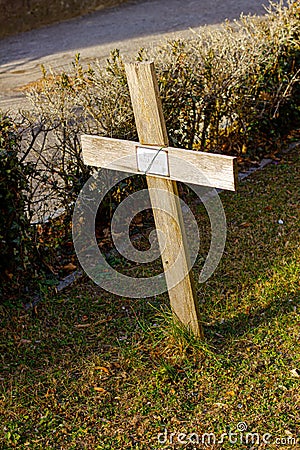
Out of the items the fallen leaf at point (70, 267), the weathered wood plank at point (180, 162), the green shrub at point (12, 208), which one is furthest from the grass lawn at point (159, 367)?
the weathered wood plank at point (180, 162)

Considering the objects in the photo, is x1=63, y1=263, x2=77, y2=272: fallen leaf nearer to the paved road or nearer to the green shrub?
the green shrub

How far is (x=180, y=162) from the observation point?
10.2ft

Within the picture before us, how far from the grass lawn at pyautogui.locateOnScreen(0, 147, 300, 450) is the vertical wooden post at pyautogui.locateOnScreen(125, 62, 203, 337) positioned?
0.52 feet

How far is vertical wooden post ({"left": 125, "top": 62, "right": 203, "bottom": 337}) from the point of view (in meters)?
3.09

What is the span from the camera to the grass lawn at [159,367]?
325cm

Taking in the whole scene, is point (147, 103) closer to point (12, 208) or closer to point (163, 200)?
point (163, 200)

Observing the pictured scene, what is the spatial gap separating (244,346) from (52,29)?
1132 cm

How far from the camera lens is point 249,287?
14.1 feet

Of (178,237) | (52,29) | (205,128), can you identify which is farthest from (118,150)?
(52,29)

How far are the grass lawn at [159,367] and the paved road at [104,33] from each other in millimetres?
4680

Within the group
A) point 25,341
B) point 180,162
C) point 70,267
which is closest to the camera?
point 180,162

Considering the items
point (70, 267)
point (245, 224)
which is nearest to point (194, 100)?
point (245, 224)

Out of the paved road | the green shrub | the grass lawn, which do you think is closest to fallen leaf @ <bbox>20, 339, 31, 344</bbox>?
the grass lawn

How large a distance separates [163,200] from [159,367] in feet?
3.19
